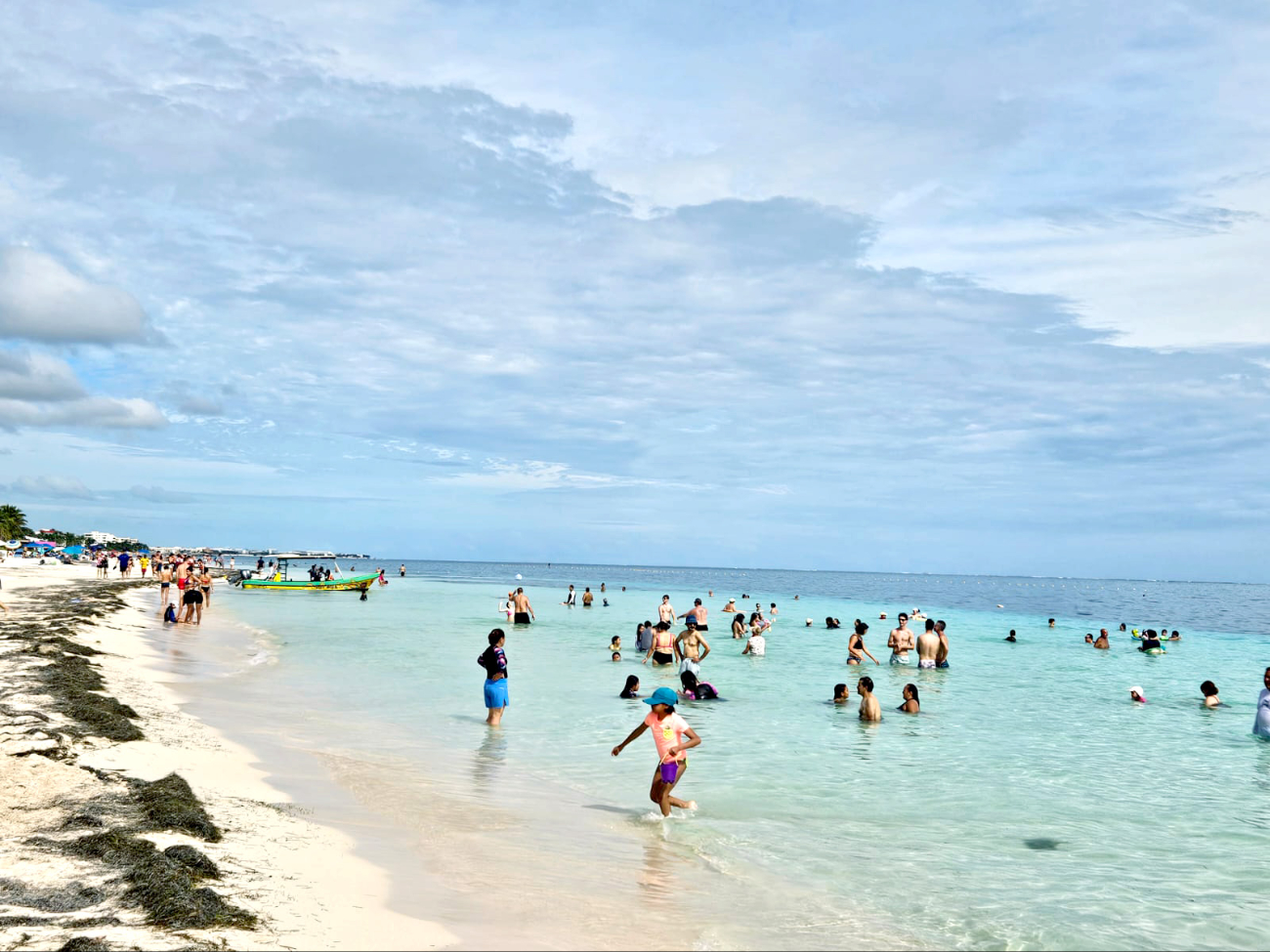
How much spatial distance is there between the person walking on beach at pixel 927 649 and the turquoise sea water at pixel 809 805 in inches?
38.3

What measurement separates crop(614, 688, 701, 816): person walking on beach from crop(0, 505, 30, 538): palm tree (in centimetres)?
12196

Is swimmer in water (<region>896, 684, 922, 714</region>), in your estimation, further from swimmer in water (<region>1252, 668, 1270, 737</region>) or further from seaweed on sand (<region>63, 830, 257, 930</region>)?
seaweed on sand (<region>63, 830, 257, 930</region>)

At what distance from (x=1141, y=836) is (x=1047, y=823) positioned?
111cm

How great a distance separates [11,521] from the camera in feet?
359

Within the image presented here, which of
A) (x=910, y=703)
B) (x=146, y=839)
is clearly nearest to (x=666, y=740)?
(x=146, y=839)

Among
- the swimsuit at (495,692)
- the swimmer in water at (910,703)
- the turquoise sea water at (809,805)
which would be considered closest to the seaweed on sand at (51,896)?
the turquoise sea water at (809,805)

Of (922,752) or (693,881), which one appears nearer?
(693,881)

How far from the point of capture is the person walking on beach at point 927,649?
29250 millimetres

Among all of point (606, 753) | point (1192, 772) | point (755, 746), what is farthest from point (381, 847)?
point (1192, 772)

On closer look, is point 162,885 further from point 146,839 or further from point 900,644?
point 900,644

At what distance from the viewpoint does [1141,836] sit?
37.0 ft

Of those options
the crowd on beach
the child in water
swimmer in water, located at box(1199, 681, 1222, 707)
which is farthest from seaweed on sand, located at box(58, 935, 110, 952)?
swimmer in water, located at box(1199, 681, 1222, 707)

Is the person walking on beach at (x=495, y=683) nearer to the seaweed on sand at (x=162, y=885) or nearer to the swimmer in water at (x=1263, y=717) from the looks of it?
the seaweed on sand at (x=162, y=885)

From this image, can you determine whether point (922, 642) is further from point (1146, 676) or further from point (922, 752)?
point (922, 752)
